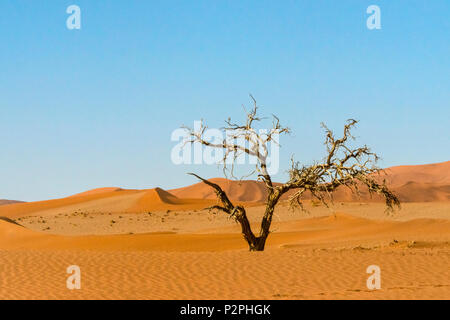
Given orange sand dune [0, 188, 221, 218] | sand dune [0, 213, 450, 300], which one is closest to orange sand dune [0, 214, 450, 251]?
sand dune [0, 213, 450, 300]

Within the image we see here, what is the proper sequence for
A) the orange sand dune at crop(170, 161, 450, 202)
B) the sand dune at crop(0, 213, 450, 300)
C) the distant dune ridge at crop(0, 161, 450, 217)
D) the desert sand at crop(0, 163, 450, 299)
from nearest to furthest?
the sand dune at crop(0, 213, 450, 300)
the desert sand at crop(0, 163, 450, 299)
the distant dune ridge at crop(0, 161, 450, 217)
the orange sand dune at crop(170, 161, 450, 202)

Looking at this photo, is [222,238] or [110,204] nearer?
[222,238]

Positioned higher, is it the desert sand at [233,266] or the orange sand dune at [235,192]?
the orange sand dune at [235,192]

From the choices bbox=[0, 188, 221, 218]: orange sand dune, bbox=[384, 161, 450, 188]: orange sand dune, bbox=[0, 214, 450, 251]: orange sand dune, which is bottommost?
bbox=[0, 214, 450, 251]: orange sand dune

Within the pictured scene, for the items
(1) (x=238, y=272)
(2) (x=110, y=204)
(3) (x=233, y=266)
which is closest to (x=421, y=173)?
(2) (x=110, y=204)

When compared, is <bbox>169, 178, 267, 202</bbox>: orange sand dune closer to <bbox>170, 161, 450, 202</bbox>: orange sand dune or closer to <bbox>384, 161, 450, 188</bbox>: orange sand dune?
<bbox>170, 161, 450, 202</bbox>: orange sand dune

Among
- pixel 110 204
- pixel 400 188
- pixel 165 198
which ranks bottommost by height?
pixel 110 204

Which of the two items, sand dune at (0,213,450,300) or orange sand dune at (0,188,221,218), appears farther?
orange sand dune at (0,188,221,218)

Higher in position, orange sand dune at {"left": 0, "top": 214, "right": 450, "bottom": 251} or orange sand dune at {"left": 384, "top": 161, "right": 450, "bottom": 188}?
orange sand dune at {"left": 384, "top": 161, "right": 450, "bottom": 188}

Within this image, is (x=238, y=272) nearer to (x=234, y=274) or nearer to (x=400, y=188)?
(x=234, y=274)

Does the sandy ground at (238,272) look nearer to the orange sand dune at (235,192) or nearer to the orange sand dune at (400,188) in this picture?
the orange sand dune at (400,188)

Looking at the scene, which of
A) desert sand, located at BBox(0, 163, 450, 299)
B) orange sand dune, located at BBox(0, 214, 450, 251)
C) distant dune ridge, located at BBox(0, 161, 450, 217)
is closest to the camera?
desert sand, located at BBox(0, 163, 450, 299)

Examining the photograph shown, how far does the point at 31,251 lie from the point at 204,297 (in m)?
11.9

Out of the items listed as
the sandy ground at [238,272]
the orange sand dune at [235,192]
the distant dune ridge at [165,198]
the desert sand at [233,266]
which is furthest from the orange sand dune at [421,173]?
the sandy ground at [238,272]
